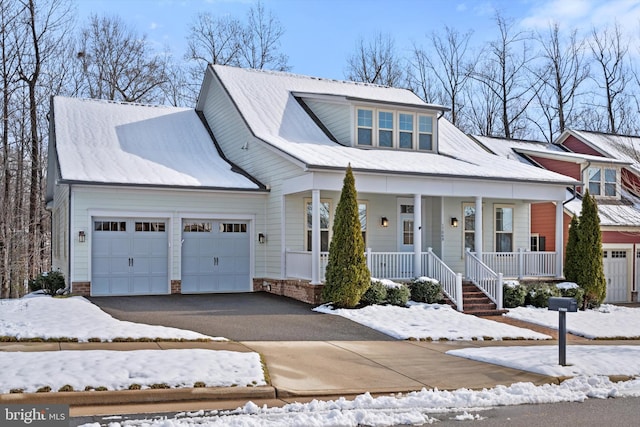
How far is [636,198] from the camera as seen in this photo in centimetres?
2697

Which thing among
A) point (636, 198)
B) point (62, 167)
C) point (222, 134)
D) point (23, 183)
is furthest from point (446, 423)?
point (23, 183)

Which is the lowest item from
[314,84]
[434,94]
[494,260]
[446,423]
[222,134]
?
[446,423]

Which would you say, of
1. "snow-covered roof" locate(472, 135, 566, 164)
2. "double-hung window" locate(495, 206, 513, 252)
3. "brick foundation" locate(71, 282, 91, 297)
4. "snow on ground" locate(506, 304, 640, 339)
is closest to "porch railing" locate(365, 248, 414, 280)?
"snow on ground" locate(506, 304, 640, 339)

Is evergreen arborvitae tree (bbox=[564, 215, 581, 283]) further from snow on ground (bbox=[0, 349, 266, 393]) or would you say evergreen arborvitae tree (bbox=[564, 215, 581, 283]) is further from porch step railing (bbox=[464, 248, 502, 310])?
snow on ground (bbox=[0, 349, 266, 393])

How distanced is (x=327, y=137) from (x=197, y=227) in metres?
5.22

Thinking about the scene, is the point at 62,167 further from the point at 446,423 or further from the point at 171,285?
the point at 446,423

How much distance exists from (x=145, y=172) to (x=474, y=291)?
10092 millimetres

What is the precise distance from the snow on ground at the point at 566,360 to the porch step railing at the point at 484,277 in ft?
17.9

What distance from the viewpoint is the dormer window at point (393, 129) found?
21.7 m

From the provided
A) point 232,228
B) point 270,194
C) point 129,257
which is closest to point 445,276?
point 270,194

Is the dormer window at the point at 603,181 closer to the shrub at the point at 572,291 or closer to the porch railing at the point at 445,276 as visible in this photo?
the shrub at the point at 572,291

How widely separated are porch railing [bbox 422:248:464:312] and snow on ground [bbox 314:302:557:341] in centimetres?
71

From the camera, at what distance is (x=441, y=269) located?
61.4 ft

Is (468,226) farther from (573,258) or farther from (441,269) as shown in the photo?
(441,269)
